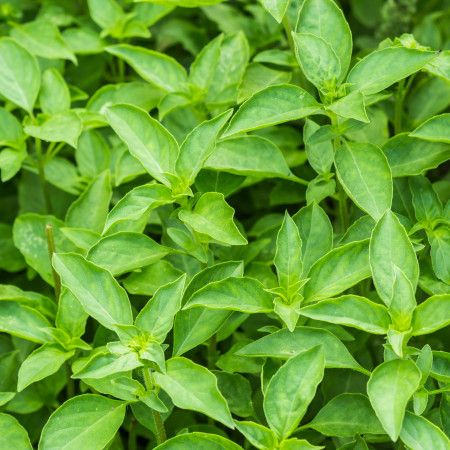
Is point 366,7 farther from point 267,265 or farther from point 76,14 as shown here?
point 267,265

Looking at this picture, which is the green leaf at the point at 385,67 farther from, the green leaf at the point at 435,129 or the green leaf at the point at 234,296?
the green leaf at the point at 234,296

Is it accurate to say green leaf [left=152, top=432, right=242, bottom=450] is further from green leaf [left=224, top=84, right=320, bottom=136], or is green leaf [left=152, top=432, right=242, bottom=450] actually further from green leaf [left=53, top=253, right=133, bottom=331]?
green leaf [left=224, top=84, right=320, bottom=136]

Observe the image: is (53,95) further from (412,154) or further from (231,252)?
(412,154)

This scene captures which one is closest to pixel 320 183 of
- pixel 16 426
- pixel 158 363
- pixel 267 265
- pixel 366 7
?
pixel 267 265

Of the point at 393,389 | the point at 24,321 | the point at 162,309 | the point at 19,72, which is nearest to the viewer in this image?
the point at 393,389

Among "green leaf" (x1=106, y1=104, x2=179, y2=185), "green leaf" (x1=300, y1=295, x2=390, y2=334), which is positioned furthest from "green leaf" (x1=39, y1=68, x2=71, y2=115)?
"green leaf" (x1=300, y1=295, x2=390, y2=334)

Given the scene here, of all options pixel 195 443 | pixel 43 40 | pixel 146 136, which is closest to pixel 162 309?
pixel 195 443
